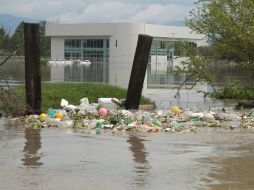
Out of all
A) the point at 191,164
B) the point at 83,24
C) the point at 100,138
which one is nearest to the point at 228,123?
the point at 100,138

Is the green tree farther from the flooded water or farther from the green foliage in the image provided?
the flooded water

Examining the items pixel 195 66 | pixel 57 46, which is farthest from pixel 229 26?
pixel 57 46

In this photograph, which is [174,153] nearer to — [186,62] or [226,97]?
[186,62]

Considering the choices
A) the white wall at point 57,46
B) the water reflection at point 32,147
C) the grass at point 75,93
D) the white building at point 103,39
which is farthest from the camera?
the white wall at point 57,46

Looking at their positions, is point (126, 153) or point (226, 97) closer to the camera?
point (126, 153)

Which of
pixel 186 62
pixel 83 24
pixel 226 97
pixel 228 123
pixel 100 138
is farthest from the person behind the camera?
pixel 83 24

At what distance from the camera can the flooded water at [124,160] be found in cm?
702

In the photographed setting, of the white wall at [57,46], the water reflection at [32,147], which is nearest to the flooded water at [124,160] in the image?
the water reflection at [32,147]

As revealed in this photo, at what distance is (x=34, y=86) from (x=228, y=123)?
5282mm

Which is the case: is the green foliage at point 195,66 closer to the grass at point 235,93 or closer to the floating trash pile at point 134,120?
the grass at point 235,93

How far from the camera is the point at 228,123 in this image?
14297 millimetres

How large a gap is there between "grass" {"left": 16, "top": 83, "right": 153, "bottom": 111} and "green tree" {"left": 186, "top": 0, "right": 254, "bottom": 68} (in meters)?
3.40

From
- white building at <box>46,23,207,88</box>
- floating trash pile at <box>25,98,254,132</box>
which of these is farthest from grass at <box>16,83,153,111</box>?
white building at <box>46,23,207,88</box>

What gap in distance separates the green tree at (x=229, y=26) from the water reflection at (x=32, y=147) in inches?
393
